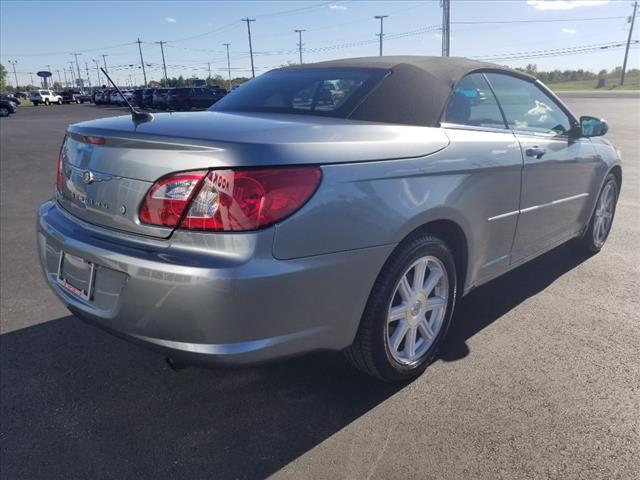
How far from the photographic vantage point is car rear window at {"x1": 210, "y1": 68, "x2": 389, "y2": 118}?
271 cm

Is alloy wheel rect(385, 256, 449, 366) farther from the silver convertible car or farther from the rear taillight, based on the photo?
the rear taillight

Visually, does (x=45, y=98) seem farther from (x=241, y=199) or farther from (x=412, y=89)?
(x=241, y=199)

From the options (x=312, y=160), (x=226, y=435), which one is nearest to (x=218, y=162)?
(x=312, y=160)

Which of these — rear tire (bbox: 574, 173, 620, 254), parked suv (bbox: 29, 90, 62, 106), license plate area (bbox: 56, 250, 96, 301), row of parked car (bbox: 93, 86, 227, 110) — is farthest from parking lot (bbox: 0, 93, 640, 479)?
parked suv (bbox: 29, 90, 62, 106)

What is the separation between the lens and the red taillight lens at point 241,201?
1854 millimetres

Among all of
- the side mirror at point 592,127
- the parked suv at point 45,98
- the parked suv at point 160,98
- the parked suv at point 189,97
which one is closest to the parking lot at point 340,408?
the side mirror at point 592,127

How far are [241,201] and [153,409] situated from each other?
1229 millimetres

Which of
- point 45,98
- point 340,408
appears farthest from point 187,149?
point 45,98

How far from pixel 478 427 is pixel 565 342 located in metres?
1.10

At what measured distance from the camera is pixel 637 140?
44.7 ft

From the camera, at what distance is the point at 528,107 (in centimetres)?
352

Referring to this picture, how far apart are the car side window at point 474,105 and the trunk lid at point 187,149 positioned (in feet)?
1.20

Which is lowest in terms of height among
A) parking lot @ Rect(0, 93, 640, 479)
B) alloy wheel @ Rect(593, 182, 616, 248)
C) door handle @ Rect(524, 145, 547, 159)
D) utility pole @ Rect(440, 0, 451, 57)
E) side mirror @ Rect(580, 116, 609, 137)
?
parking lot @ Rect(0, 93, 640, 479)

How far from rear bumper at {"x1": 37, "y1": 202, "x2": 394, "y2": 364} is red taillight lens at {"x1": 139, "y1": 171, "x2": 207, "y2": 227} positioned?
0.08 m
